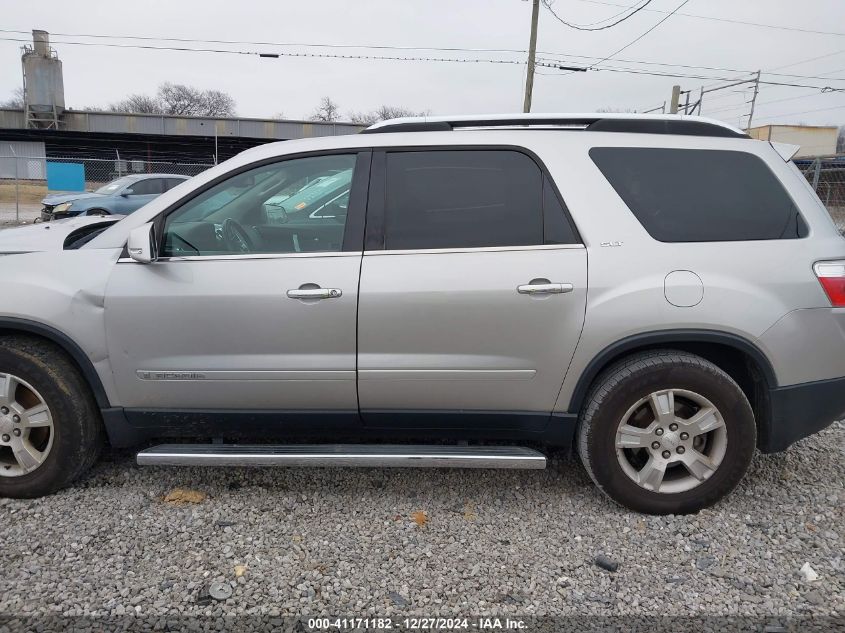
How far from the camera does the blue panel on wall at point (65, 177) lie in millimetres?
25422

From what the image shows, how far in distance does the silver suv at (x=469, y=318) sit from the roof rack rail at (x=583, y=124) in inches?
2.3

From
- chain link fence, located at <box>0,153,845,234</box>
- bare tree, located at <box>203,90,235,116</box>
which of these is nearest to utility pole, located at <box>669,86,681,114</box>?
chain link fence, located at <box>0,153,845,234</box>

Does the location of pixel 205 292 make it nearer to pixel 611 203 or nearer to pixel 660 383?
pixel 611 203

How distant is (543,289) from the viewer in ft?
9.20

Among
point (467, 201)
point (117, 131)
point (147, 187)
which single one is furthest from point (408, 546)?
point (117, 131)

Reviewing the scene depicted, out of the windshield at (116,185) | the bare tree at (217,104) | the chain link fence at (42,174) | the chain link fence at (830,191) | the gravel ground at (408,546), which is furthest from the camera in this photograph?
the bare tree at (217,104)

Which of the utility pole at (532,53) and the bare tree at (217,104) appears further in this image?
the bare tree at (217,104)

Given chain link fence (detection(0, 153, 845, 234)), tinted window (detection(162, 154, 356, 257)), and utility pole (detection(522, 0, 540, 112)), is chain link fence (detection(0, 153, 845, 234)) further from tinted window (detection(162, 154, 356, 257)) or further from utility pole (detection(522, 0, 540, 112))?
tinted window (detection(162, 154, 356, 257))

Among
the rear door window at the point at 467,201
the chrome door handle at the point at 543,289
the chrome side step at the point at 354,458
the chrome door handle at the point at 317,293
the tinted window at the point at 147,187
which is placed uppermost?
the tinted window at the point at 147,187

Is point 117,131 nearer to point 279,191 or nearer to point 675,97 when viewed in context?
point 675,97

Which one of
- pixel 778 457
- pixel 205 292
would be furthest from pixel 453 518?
pixel 778 457

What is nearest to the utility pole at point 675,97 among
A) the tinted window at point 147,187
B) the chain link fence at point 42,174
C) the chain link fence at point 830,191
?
the chain link fence at point 42,174

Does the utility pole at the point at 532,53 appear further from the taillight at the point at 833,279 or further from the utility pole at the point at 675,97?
the taillight at the point at 833,279

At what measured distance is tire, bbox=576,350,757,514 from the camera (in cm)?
285
